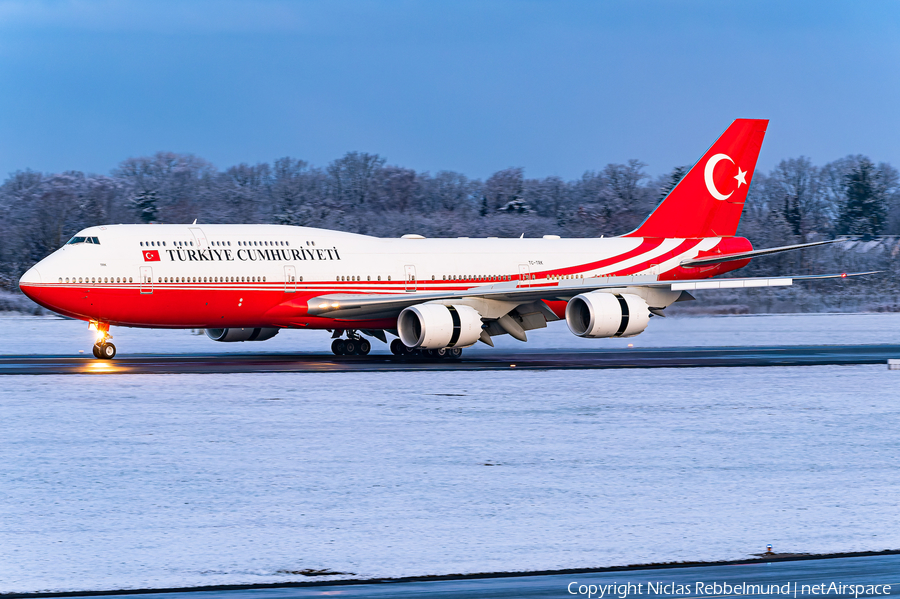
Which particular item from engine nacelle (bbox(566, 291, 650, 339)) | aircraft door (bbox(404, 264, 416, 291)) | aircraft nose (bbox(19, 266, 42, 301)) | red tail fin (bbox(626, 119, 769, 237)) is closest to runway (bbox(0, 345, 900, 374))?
engine nacelle (bbox(566, 291, 650, 339))

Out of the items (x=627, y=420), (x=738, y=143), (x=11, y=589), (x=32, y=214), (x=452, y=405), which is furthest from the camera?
(x=32, y=214)

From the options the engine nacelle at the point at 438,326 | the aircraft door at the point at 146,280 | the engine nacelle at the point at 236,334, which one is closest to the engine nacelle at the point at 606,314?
the engine nacelle at the point at 438,326

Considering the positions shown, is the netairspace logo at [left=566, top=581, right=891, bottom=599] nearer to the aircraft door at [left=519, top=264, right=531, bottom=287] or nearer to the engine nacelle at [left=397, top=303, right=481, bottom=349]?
the engine nacelle at [left=397, top=303, right=481, bottom=349]

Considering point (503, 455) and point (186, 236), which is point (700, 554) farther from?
point (186, 236)

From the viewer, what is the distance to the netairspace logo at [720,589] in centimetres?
819

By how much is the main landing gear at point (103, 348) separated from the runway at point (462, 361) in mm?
244

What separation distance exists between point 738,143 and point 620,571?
1243 inches

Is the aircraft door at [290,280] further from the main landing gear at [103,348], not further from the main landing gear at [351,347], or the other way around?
the main landing gear at [103,348]

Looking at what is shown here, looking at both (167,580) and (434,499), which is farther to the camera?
(434,499)

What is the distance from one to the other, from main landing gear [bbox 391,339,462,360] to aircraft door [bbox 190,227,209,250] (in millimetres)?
6709

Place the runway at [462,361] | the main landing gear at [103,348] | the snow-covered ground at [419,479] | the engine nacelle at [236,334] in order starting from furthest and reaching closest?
the engine nacelle at [236,334], the main landing gear at [103,348], the runway at [462,361], the snow-covered ground at [419,479]

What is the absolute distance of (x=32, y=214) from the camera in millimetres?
94562

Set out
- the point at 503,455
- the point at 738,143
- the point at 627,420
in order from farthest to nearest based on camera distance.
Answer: the point at 738,143 → the point at 627,420 → the point at 503,455

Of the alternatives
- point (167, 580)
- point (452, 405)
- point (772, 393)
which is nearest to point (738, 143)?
point (772, 393)
